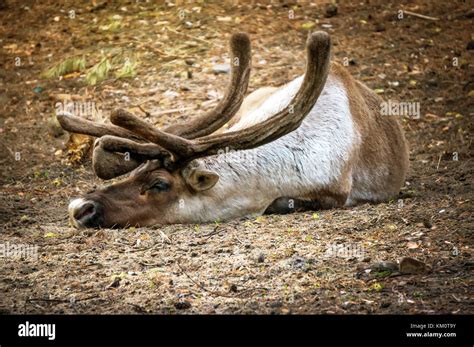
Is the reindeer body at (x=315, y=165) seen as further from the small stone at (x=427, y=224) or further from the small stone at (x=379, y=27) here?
the small stone at (x=379, y=27)

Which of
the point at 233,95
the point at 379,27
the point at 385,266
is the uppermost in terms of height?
the point at 379,27

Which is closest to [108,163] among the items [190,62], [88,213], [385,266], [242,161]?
[88,213]

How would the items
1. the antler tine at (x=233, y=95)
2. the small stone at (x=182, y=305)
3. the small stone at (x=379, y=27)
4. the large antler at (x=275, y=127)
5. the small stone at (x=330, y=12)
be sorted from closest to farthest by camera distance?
the small stone at (x=182, y=305) < the large antler at (x=275, y=127) < the antler tine at (x=233, y=95) < the small stone at (x=379, y=27) < the small stone at (x=330, y=12)

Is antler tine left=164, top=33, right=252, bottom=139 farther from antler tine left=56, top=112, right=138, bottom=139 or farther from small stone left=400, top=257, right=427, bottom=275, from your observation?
small stone left=400, top=257, right=427, bottom=275

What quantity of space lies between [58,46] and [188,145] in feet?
17.4

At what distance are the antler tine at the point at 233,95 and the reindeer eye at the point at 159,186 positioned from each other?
1.75 ft

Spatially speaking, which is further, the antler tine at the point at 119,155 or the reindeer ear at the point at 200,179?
the reindeer ear at the point at 200,179

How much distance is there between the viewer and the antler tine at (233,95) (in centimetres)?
631

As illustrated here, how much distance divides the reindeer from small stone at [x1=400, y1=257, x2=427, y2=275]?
1705 mm

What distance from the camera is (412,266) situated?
14.8 ft

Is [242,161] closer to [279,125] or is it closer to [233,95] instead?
[279,125]

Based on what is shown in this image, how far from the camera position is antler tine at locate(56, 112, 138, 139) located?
608 cm

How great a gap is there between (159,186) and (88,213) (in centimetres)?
53

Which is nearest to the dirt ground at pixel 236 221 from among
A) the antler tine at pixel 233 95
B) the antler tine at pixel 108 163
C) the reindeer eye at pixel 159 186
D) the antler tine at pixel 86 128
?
the reindeer eye at pixel 159 186
